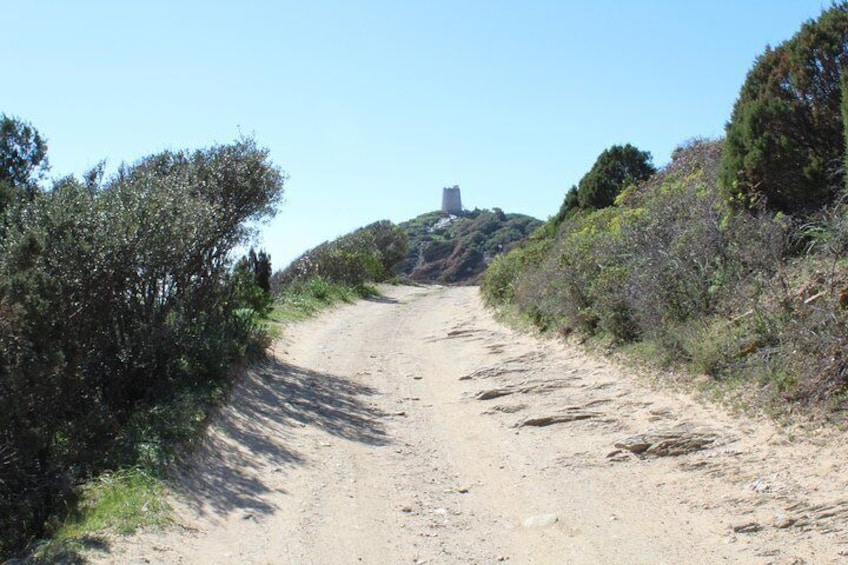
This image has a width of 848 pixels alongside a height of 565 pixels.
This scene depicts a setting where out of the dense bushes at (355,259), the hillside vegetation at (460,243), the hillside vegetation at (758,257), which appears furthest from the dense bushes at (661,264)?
the hillside vegetation at (460,243)

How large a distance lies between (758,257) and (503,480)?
4.27 metres

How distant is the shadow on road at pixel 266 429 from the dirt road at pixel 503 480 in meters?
0.03

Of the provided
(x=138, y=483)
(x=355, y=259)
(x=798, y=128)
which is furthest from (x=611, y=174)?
(x=138, y=483)

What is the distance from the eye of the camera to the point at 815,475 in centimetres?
607

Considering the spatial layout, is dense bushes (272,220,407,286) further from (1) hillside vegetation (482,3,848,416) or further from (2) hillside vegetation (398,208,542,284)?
(1) hillside vegetation (482,3,848,416)

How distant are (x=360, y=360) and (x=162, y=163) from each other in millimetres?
4988

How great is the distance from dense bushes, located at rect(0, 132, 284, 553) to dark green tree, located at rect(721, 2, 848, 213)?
293 inches

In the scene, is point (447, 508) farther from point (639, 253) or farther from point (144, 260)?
point (639, 253)

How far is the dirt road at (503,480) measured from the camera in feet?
18.7

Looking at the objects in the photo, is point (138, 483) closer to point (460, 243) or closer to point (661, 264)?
point (661, 264)

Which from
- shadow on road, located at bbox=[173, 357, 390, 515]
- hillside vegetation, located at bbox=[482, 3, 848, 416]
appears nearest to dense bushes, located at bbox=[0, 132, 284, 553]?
shadow on road, located at bbox=[173, 357, 390, 515]

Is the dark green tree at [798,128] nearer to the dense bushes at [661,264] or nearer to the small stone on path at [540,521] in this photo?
the dense bushes at [661,264]

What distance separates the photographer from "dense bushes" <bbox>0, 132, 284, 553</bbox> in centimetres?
659

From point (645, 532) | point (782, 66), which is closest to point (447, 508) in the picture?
point (645, 532)
